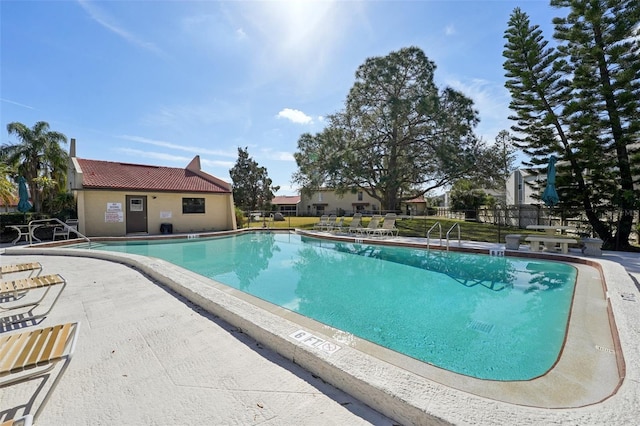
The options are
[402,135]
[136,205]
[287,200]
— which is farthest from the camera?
[287,200]

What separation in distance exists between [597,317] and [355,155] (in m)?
15.9

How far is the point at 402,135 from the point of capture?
19969 mm

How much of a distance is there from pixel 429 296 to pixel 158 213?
658 inches

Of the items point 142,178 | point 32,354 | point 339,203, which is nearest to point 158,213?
point 142,178

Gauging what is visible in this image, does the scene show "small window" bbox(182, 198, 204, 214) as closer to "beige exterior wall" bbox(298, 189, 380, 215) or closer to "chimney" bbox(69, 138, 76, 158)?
"chimney" bbox(69, 138, 76, 158)

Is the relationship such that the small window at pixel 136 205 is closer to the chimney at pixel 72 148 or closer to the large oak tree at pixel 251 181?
the chimney at pixel 72 148

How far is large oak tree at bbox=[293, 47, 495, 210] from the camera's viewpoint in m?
18.2

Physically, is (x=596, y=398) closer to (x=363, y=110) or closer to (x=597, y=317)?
(x=597, y=317)

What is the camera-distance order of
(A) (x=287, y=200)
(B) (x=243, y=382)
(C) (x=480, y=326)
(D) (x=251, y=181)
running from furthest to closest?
(A) (x=287, y=200) < (D) (x=251, y=181) < (C) (x=480, y=326) < (B) (x=243, y=382)

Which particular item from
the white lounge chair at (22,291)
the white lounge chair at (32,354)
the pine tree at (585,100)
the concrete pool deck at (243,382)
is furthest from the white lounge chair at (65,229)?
the pine tree at (585,100)

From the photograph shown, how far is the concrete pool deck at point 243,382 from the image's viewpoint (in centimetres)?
196

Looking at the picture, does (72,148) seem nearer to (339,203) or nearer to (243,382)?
(243,382)

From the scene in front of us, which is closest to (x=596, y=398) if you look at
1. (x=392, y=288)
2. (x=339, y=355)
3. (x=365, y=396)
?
(x=365, y=396)

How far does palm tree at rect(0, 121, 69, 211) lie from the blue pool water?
22492 mm
